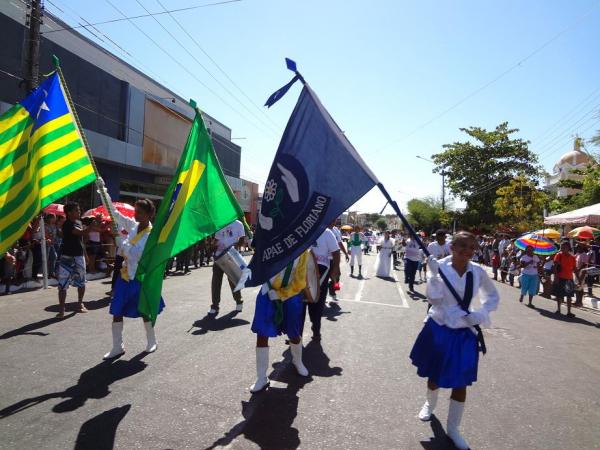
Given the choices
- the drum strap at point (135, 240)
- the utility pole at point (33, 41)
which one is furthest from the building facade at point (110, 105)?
the drum strap at point (135, 240)

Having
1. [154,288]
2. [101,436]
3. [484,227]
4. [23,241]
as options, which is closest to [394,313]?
[154,288]

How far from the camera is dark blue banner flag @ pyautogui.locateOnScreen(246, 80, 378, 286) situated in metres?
3.42

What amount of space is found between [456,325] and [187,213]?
8.72 feet

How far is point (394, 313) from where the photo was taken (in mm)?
8586

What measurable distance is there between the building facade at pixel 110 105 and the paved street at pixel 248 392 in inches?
402

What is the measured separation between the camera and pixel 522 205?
2666 centimetres

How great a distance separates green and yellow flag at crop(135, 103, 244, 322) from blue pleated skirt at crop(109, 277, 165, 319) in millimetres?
727

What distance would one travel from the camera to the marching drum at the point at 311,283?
15.2 feet

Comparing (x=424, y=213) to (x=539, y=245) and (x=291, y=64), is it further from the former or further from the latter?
(x=291, y=64)

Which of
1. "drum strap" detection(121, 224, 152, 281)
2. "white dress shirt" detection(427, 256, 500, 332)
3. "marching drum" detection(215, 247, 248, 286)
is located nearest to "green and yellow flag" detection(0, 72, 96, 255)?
"drum strap" detection(121, 224, 152, 281)

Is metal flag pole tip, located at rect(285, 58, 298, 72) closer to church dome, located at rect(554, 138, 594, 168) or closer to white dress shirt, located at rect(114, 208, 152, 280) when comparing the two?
white dress shirt, located at rect(114, 208, 152, 280)

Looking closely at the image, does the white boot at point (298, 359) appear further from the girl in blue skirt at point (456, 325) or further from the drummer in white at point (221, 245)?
the drummer in white at point (221, 245)

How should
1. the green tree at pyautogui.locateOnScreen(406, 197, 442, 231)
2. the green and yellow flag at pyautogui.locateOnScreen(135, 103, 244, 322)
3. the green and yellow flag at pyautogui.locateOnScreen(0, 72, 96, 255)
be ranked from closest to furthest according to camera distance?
the green and yellow flag at pyautogui.locateOnScreen(135, 103, 244, 322) < the green and yellow flag at pyautogui.locateOnScreen(0, 72, 96, 255) < the green tree at pyautogui.locateOnScreen(406, 197, 442, 231)

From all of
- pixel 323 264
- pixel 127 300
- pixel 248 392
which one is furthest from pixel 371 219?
pixel 248 392
